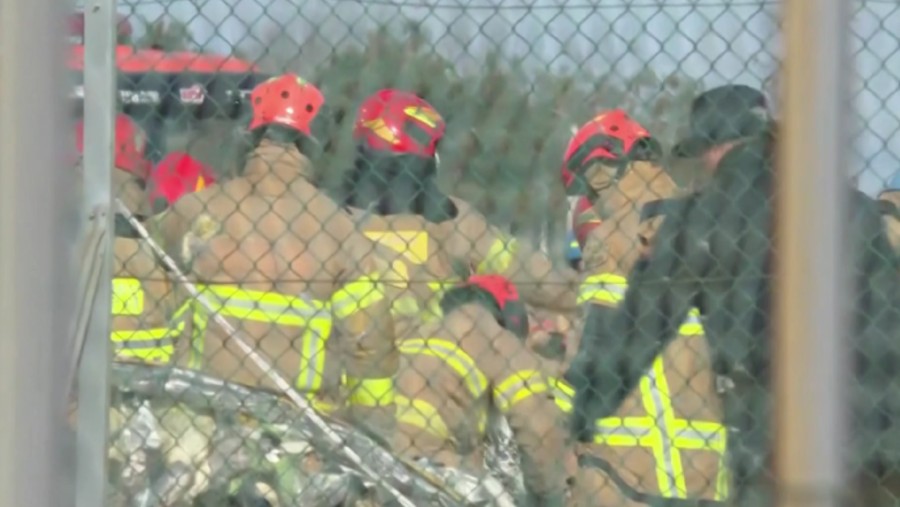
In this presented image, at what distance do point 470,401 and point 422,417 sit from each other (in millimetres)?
130

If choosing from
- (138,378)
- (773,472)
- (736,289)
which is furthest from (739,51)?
(773,472)

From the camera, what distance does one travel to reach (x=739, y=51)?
10.9 feet

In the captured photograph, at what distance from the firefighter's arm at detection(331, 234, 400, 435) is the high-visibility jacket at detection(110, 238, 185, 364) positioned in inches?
16.1

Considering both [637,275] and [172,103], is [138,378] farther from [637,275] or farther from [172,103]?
[637,275]

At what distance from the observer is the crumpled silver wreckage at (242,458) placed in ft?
11.5

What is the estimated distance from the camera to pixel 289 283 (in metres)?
3.56

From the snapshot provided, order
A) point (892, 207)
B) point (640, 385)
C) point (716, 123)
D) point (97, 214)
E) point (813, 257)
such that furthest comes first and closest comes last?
point (640, 385) < point (892, 207) < point (716, 123) < point (97, 214) < point (813, 257)

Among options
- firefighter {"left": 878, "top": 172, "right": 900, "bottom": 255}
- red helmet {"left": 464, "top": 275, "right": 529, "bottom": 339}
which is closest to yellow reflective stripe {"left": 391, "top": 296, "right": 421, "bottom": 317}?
red helmet {"left": 464, "top": 275, "right": 529, "bottom": 339}

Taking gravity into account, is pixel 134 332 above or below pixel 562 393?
below

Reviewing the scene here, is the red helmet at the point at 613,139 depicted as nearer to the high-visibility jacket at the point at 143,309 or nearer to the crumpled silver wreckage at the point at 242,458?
the crumpled silver wreckage at the point at 242,458

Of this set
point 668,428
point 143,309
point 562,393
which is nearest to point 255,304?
point 143,309

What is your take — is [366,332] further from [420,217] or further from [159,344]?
[159,344]

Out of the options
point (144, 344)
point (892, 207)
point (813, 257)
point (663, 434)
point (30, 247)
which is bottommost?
point (144, 344)

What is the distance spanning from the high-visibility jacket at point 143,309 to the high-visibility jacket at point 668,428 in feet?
3.36
